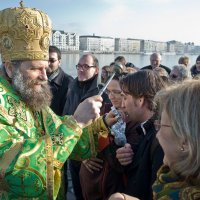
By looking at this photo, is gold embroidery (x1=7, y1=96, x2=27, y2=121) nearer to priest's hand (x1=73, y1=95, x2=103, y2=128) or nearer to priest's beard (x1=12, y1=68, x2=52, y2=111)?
priest's beard (x1=12, y1=68, x2=52, y2=111)

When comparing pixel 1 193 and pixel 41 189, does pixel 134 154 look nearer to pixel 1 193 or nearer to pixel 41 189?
pixel 41 189

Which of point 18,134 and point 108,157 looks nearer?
point 18,134

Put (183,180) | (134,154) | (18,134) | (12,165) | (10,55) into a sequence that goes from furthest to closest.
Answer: (10,55)
(134,154)
(18,134)
(12,165)
(183,180)

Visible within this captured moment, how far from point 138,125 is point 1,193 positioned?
1165 mm

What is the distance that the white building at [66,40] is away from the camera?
131m

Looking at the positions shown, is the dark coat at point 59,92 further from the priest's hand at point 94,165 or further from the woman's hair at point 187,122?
the woman's hair at point 187,122

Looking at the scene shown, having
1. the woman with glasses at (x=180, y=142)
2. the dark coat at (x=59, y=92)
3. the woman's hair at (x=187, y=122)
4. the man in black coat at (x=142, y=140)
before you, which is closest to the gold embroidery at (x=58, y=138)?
the man in black coat at (x=142, y=140)

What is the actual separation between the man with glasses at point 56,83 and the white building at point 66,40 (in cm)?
12463

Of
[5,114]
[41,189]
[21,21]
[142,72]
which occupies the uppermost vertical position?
[21,21]

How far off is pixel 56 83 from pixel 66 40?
135m

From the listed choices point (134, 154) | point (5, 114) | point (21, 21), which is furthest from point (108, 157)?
point (21, 21)

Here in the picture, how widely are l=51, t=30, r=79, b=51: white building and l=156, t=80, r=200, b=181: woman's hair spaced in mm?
128980

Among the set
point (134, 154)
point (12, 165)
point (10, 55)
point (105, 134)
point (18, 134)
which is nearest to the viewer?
point (12, 165)

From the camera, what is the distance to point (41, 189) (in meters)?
1.93
